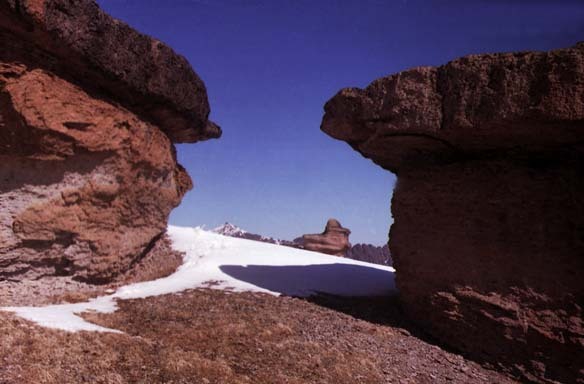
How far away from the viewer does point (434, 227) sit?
6.79 m

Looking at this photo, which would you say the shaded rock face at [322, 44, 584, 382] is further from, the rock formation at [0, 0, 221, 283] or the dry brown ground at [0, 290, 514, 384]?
the rock formation at [0, 0, 221, 283]

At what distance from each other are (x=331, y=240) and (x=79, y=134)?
23420 mm

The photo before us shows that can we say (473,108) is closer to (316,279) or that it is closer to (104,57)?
(316,279)

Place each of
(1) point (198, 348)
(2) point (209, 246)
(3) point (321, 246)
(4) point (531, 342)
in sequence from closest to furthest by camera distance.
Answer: (1) point (198, 348) → (4) point (531, 342) → (2) point (209, 246) → (3) point (321, 246)

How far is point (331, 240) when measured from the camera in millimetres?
28953

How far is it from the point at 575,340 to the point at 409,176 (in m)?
3.76

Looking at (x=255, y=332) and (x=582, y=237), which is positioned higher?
(x=582, y=237)

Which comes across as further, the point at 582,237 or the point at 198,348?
the point at 582,237

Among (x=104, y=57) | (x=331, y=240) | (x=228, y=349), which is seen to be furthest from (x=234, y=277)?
(x=331, y=240)

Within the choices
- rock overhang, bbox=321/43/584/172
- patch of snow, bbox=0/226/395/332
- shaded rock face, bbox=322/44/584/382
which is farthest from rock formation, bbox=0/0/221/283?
shaded rock face, bbox=322/44/584/382

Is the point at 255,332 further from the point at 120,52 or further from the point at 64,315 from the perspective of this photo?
the point at 120,52

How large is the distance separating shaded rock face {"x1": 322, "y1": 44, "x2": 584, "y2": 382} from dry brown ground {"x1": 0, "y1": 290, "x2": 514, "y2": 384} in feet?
2.46

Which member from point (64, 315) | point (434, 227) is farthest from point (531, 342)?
point (64, 315)

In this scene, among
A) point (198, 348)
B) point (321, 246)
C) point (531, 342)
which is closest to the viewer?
point (198, 348)
